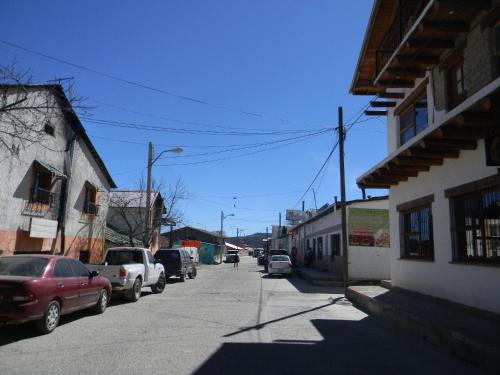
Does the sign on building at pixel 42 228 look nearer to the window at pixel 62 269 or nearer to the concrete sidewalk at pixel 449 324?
the window at pixel 62 269

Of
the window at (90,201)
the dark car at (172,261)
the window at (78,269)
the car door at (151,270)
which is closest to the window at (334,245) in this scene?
the dark car at (172,261)

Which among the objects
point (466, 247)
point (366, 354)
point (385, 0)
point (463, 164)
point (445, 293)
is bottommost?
point (366, 354)

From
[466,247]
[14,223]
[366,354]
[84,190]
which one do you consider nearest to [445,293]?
[466,247]

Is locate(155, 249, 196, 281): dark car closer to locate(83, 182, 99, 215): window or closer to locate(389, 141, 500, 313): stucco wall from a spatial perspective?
locate(83, 182, 99, 215): window

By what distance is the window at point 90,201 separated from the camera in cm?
2303

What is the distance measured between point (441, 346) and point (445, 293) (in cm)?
399

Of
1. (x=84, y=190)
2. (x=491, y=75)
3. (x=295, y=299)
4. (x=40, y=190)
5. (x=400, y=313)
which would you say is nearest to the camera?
(x=491, y=75)

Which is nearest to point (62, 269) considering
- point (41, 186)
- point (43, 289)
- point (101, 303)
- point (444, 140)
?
point (43, 289)

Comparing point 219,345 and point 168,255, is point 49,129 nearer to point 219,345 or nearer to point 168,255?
point 168,255

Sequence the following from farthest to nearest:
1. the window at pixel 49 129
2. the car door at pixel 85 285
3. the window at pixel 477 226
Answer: the window at pixel 49 129, the car door at pixel 85 285, the window at pixel 477 226

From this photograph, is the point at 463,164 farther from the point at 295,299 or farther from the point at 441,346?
the point at 295,299

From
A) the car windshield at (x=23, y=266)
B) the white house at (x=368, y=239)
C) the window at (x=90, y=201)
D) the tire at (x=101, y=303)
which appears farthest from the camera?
the white house at (x=368, y=239)

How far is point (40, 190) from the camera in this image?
713 inches

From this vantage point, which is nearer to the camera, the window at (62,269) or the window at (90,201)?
the window at (62,269)
